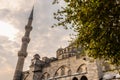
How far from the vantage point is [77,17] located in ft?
32.2

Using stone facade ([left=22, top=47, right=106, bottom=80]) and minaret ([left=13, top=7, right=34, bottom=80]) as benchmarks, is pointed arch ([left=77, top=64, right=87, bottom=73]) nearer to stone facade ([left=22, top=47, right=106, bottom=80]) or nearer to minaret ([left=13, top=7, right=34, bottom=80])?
stone facade ([left=22, top=47, right=106, bottom=80])

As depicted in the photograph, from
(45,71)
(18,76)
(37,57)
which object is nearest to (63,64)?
(45,71)

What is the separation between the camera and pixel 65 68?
96.9ft

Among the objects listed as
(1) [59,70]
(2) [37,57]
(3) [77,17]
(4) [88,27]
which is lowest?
(4) [88,27]

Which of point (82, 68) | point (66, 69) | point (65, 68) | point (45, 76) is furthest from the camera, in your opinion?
point (45, 76)

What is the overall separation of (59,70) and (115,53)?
846 inches

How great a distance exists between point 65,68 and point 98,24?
69.5ft

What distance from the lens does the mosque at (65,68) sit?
2345cm

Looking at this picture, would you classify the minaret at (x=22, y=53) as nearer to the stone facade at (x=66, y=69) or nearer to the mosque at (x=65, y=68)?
the mosque at (x=65, y=68)

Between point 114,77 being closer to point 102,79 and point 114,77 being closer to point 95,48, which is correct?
point 102,79

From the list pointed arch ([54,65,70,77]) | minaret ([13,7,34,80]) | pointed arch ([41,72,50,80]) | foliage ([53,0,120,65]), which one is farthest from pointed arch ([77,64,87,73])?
foliage ([53,0,120,65])

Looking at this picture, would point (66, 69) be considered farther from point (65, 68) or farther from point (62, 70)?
point (62, 70)

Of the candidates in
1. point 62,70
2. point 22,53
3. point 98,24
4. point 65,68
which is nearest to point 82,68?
point 65,68

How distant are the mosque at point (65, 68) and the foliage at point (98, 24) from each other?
39.5 feet
